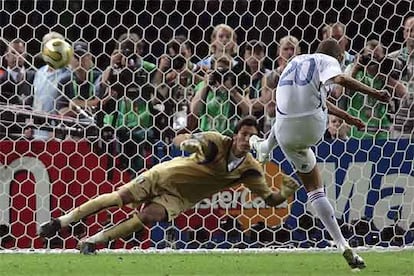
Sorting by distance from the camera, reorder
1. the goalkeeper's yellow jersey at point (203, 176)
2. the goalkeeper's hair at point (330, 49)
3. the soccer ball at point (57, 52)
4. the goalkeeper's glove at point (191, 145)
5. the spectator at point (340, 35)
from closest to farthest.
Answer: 1. the goalkeeper's hair at point (330, 49)
2. the goalkeeper's glove at point (191, 145)
3. the goalkeeper's yellow jersey at point (203, 176)
4. the soccer ball at point (57, 52)
5. the spectator at point (340, 35)

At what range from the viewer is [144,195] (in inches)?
432

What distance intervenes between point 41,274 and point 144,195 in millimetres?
1888

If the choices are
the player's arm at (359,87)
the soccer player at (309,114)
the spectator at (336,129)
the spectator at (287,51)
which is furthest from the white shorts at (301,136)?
the spectator at (287,51)

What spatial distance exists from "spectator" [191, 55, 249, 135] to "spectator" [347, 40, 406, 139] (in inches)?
43.8

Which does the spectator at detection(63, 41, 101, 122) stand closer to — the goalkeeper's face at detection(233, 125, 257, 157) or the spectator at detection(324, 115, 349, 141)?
the goalkeeper's face at detection(233, 125, 257, 157)

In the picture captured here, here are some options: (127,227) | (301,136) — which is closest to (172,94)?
(127,227)

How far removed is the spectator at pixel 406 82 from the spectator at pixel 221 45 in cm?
151

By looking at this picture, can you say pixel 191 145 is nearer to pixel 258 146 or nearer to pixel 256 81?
pixel 258 146

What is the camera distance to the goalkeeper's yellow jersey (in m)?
11.0

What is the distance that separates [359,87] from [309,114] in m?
0.89

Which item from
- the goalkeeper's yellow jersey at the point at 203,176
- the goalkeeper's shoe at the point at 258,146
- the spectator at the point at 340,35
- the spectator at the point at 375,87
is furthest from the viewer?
the spectator at the point at 375,87

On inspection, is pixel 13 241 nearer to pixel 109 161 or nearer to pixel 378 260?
pixel 109 161

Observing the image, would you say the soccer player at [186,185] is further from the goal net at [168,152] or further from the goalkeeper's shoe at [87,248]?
the goal net at [168,152]

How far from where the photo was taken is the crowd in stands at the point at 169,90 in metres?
12.0
